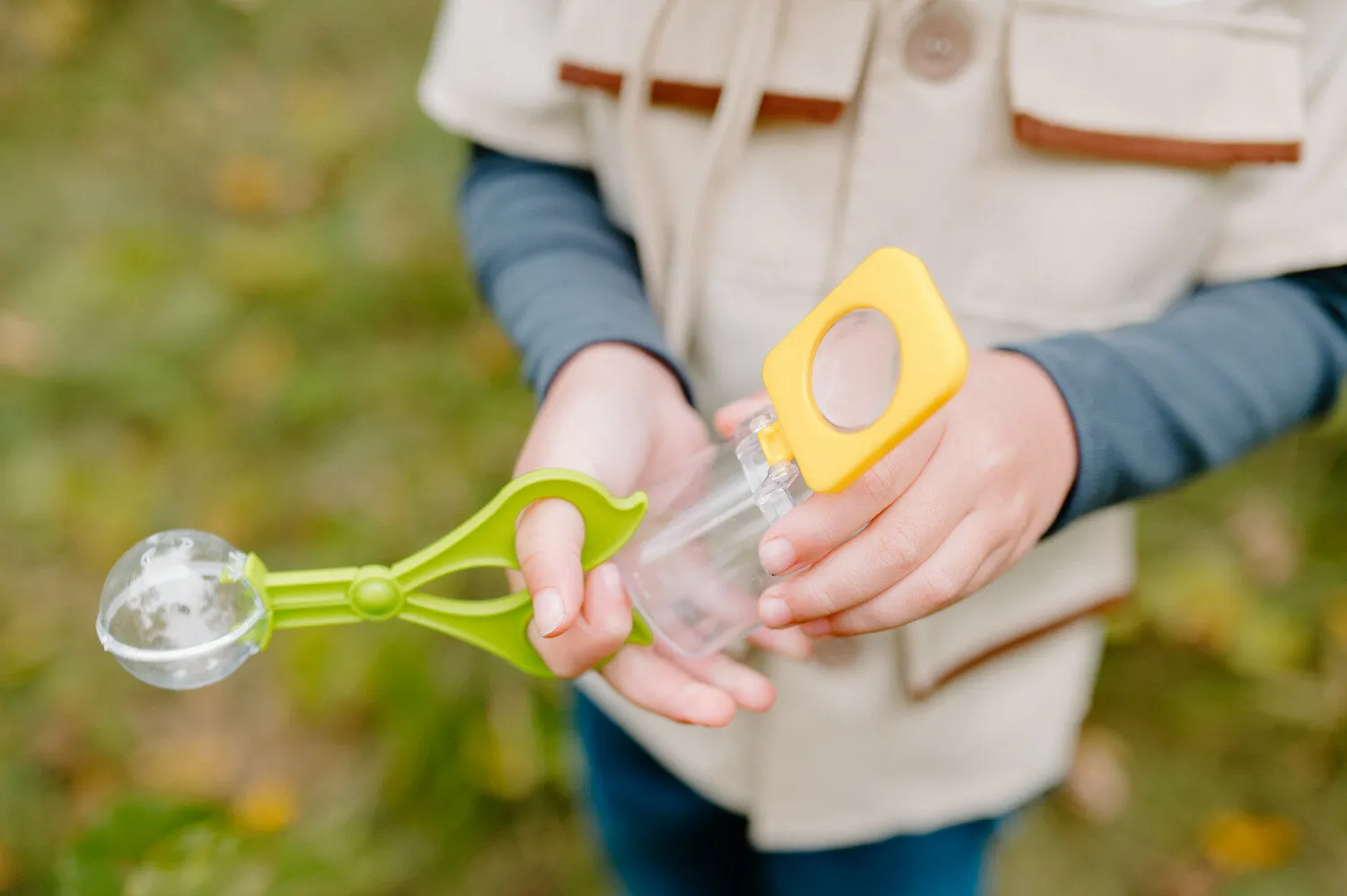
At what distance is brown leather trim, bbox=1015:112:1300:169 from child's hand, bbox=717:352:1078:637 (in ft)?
0.39

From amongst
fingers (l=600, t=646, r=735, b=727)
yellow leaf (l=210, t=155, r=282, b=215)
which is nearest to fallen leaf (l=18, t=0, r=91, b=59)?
yellow leaf (l=210, t=155, r=282, b=215)

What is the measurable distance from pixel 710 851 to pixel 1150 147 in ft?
2.08

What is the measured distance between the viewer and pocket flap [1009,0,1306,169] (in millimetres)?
550

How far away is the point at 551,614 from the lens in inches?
18.0

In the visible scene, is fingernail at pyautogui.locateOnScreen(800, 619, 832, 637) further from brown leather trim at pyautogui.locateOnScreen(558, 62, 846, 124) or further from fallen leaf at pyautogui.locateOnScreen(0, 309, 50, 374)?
fallen leaf at pyautogui.locateOnScreen(0, 309, 50, 374)

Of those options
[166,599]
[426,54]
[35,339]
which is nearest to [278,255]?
[35,339]

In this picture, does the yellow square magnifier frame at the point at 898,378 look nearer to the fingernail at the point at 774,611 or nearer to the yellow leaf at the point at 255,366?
the fingernail at the point at 774,611

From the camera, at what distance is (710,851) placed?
35.2 inches

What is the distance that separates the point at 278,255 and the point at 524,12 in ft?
3.71

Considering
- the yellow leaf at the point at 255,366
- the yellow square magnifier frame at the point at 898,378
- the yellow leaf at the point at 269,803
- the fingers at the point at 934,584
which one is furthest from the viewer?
the yellow leaf at the point at 255,366

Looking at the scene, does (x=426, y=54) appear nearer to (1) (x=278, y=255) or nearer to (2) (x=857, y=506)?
(1) (x=278, y=255)

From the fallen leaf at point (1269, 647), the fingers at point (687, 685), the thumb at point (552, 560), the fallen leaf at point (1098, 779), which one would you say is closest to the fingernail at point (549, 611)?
the thumb at point (552, 560)

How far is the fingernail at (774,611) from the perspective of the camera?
1.58 ft

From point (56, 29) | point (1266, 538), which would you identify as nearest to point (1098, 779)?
point (1266, 538)
